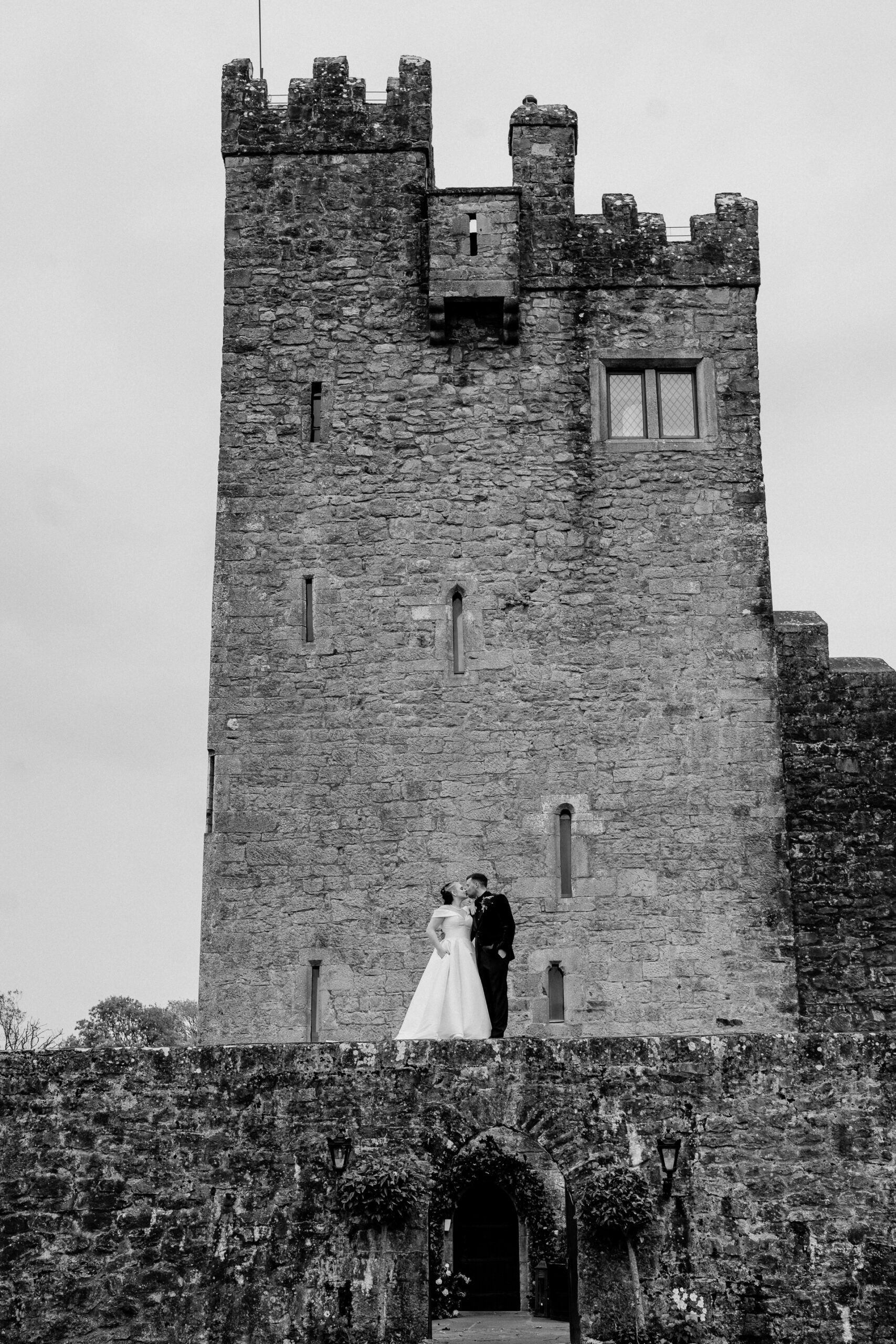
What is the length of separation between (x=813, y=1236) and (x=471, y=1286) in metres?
7.07

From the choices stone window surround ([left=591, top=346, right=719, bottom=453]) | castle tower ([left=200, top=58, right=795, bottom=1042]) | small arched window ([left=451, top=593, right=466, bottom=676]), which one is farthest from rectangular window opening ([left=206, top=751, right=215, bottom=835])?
stone window surround ([left=591, top=346, right=719, bottom=453])

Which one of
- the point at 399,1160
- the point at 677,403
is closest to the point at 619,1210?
the point at 399,1160

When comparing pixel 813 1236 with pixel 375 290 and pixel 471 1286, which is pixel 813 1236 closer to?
pixel 471 1286

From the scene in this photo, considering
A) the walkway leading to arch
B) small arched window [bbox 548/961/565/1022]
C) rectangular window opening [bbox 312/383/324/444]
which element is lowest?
the walkway leading to arch

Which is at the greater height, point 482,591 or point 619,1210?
point 482,591

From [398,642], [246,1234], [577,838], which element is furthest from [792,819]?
[246,1234]

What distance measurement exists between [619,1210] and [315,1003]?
670 cm

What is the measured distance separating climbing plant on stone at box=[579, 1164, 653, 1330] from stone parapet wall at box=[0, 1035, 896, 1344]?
78 mm

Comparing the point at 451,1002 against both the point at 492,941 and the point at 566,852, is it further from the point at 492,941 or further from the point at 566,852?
the point at 566,852

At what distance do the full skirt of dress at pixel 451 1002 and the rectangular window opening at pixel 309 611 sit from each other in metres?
5.56

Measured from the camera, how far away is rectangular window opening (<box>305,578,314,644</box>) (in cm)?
2041

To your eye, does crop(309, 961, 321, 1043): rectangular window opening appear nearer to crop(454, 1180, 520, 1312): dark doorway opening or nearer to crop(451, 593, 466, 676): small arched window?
crop(454, 1180, 520, 1312): dark doorway opening

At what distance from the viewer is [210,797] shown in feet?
65.6

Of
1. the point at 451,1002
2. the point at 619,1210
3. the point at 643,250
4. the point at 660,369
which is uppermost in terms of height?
the point at 643,250
